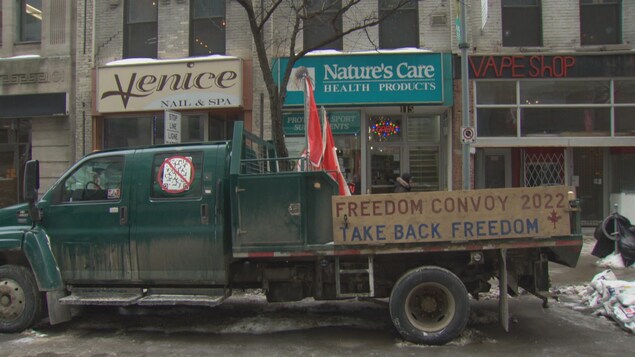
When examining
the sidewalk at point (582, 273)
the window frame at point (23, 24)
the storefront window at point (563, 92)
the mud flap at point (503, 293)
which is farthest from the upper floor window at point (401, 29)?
the window frame at point (23, 24)

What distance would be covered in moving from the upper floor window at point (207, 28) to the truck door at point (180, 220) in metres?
8.39

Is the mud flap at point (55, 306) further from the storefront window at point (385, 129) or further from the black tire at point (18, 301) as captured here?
the storefront window at point (385, 129)

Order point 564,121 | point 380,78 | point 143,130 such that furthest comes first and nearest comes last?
point 143,130 → point 564,121 → point 380,78

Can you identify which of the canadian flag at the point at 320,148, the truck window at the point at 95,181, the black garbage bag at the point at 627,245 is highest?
the canadian flag at the point at 320,148

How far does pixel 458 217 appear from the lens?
5.19 m

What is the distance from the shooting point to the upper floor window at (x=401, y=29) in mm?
12969

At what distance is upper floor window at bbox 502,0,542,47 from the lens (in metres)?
12.7

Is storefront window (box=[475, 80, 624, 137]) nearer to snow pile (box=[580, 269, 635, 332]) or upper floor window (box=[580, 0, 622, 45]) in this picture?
upper floor window (box=[580, 0, 622, 45])

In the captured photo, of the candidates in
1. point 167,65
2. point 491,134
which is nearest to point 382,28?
point 491,134

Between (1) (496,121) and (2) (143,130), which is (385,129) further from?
(2) (143,130)

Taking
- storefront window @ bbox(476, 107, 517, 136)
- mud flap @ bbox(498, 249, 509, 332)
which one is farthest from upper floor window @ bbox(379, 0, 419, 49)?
mud flap @ bbox(498, 249, 509, 332)

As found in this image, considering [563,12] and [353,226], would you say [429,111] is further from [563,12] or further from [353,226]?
[353,226]

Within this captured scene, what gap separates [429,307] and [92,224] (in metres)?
3.94

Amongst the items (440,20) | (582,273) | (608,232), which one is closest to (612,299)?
(582,273)
